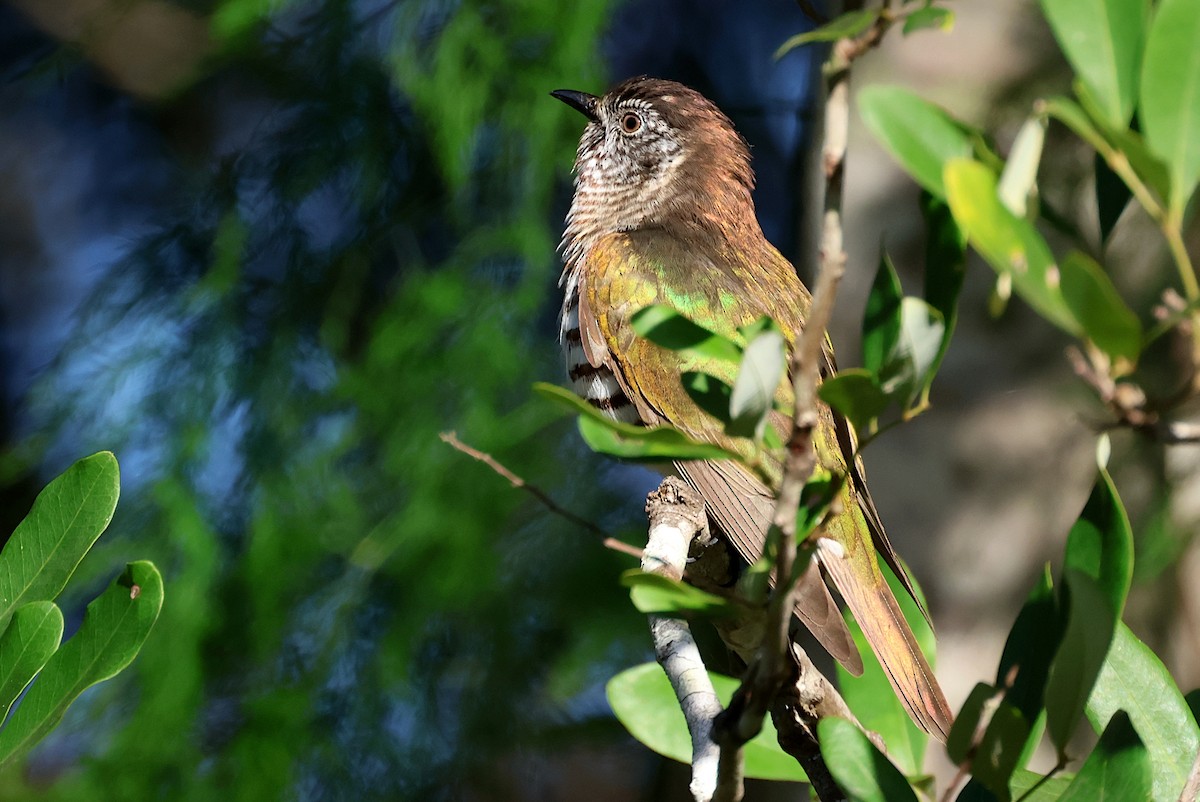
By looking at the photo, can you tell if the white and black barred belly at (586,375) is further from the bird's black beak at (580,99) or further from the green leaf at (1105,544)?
the green leaf at (1105,544)

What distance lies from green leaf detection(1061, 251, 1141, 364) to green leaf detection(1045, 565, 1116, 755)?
0.20 meters

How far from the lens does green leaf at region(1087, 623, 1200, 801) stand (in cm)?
127

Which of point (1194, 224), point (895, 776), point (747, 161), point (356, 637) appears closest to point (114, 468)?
point (895, 776)

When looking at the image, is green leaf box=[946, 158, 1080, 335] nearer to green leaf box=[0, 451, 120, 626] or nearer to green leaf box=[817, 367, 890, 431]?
green leaf box=[817, 367, 890, 431]

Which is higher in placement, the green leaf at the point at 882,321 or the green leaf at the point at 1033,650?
the green leaf at the point at 882,321

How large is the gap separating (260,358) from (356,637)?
2.94 ft

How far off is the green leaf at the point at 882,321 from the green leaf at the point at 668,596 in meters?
0.23

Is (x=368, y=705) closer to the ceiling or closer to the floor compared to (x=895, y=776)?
closer to the floor

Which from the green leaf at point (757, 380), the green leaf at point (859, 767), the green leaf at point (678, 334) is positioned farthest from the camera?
the green leaf at point (859, 767)

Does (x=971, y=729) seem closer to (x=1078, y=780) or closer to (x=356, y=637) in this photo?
(x=1078, y=780)

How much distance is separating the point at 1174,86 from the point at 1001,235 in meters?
0.19

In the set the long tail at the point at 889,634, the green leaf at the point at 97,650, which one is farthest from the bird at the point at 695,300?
Result: the green leaf at the point at 97,650

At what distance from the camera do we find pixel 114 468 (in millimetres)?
1264

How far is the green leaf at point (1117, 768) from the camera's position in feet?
3.43
